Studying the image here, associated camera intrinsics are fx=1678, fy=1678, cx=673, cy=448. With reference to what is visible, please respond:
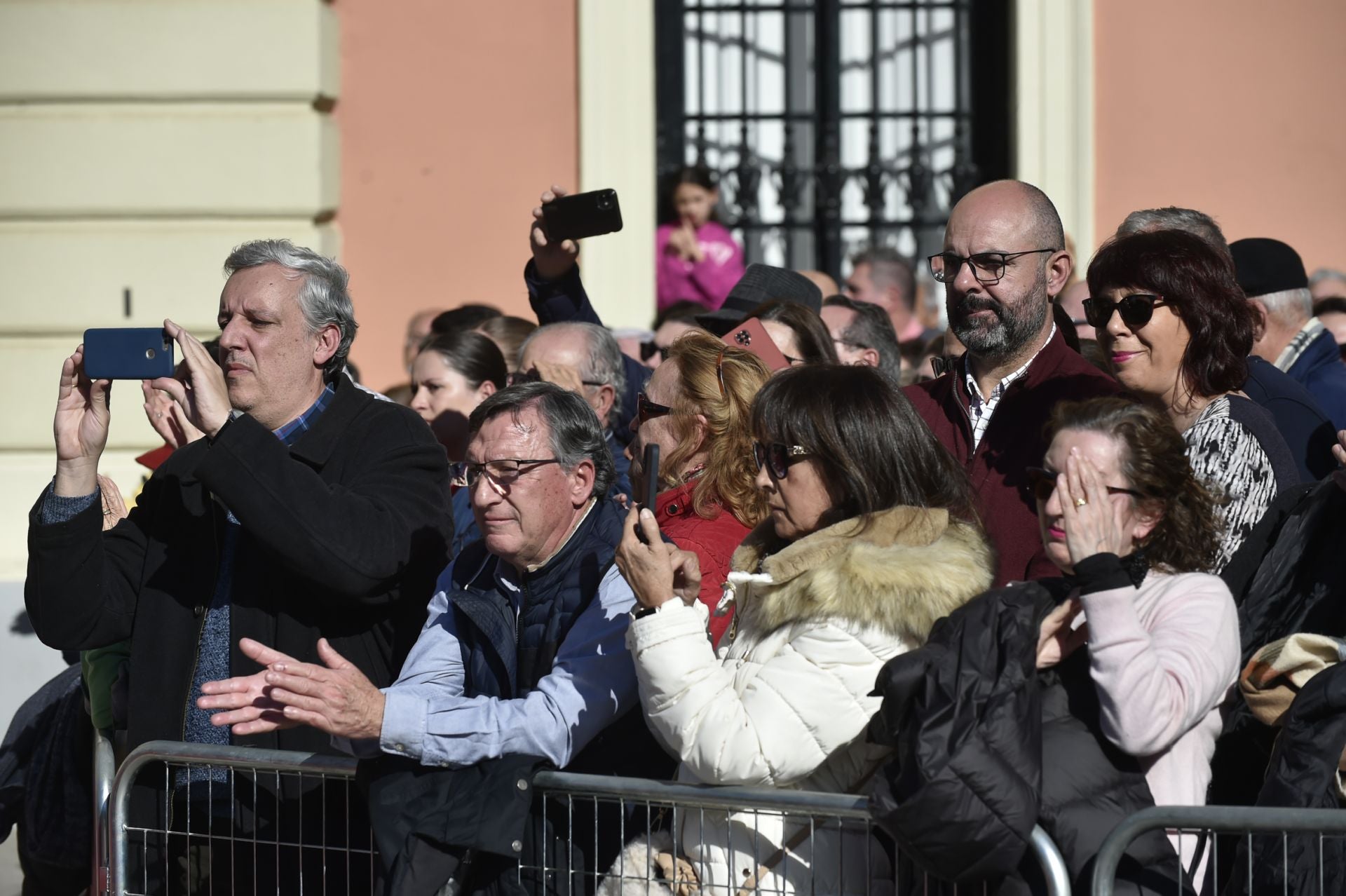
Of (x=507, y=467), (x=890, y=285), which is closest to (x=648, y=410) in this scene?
(x=507, y=467)

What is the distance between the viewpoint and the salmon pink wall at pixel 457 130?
797 cm

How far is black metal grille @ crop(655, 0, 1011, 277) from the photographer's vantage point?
8.48 meters

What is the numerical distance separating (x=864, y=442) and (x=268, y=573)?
1.33m

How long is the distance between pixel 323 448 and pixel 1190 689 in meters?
1.88

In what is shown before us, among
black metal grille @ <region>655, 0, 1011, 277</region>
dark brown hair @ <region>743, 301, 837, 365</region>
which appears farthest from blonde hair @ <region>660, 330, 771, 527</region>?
black metal grille @ <region>655, 0, 1011, 277</region>

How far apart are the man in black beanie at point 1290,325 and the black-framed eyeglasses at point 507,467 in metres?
2.40

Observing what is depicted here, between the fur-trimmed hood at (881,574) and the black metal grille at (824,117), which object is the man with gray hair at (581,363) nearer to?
the fur-trimmed hood at (881,574)

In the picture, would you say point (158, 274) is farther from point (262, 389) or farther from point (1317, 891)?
point (1317, 891)

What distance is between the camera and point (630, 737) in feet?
10.9

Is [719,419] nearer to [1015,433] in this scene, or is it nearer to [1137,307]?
[1015,433]

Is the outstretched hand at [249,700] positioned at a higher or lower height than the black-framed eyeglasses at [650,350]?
lower

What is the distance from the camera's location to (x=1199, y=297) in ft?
12.1

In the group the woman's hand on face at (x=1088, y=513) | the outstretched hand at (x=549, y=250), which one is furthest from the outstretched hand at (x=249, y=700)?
the outstretched hand at (x=549, y=250)

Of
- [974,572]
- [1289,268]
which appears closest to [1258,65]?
[1289,268]
